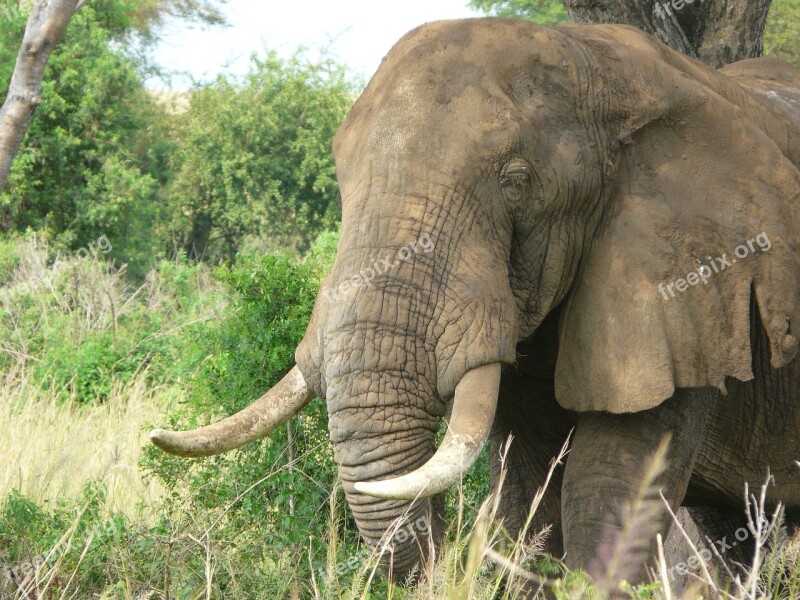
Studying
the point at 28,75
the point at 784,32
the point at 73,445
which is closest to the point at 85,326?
the point at 73,445

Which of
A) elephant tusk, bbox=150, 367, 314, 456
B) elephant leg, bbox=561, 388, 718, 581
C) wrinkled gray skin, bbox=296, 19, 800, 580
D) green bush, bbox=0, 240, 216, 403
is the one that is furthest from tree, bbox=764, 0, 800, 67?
elephant tusk, bbox=150, 367, 314, 456

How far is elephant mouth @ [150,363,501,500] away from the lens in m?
3.25

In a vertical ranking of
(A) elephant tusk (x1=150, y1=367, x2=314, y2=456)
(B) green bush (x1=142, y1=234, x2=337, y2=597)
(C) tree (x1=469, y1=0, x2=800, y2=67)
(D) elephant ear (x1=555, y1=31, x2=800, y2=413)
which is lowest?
(B) green bush (x1=142, y1=234, x2=337, y2=597)

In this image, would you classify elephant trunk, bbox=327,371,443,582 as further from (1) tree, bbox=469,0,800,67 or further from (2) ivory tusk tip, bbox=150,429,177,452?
(1) tree, bbox=469,0,800,67

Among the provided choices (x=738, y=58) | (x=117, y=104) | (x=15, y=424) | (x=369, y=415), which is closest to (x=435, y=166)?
(x=369, y=415)

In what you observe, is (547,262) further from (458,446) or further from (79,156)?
(79,156)

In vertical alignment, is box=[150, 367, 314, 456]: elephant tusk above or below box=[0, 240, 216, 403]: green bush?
above

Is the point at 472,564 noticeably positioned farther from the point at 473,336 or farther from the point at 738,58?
the point at 738,58

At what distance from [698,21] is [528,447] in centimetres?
275

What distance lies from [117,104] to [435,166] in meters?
12.3

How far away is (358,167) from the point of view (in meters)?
3.88

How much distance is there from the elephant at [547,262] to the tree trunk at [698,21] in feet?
6.83

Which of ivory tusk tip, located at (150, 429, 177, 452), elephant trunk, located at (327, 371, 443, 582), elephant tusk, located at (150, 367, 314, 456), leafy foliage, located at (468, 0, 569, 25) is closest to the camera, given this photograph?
elephant trunk, located at (327, 371, 443, 582)

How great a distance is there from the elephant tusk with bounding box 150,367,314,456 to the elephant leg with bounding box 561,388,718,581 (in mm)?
915
